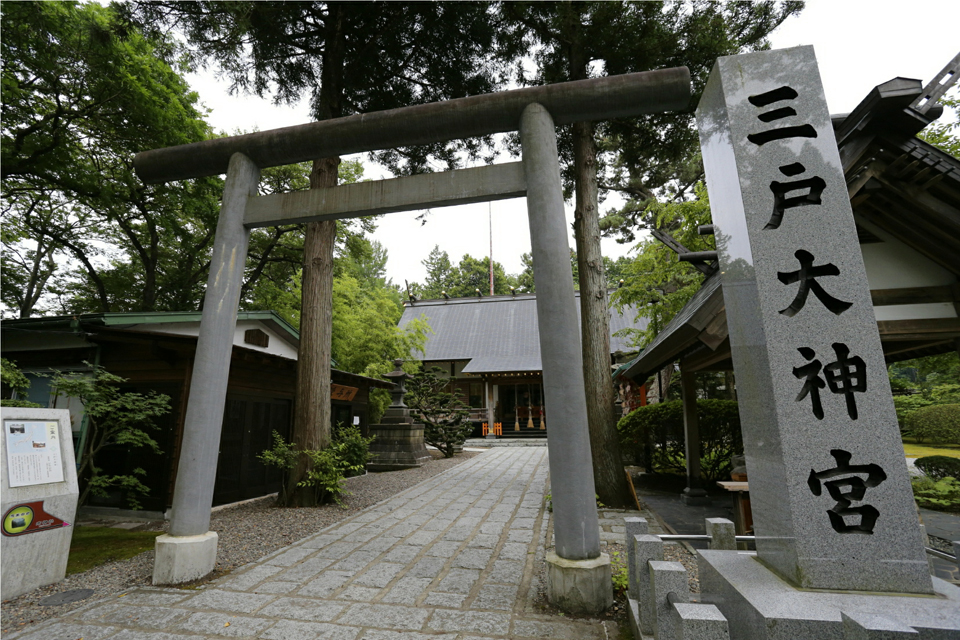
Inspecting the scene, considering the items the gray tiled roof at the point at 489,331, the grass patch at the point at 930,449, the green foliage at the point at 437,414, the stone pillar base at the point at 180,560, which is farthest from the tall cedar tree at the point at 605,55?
the gray tiled roof at the point at 489,331

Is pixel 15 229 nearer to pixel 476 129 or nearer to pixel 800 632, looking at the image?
pixel 476 129

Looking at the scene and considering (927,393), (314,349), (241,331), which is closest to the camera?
(314,349)

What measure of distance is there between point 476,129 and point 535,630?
13.5 feet

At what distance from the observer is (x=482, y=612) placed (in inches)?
122

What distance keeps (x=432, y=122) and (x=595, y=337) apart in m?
4.29

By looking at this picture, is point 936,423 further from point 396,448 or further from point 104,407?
point 104,407

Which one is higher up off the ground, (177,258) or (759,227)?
(177,258)

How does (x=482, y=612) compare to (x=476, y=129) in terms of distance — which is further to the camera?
(x=476, y=129)

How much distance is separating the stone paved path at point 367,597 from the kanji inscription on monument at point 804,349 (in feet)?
4.81

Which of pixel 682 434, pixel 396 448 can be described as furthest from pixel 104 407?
pixel 682 434

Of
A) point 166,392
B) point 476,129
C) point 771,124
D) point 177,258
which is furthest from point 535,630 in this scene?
point 177,258

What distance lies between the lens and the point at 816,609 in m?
1.90

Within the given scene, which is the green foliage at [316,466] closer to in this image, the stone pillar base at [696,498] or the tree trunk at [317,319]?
the tree trunk at [317,319]

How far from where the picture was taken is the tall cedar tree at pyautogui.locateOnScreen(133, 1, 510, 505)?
22.2 feet
